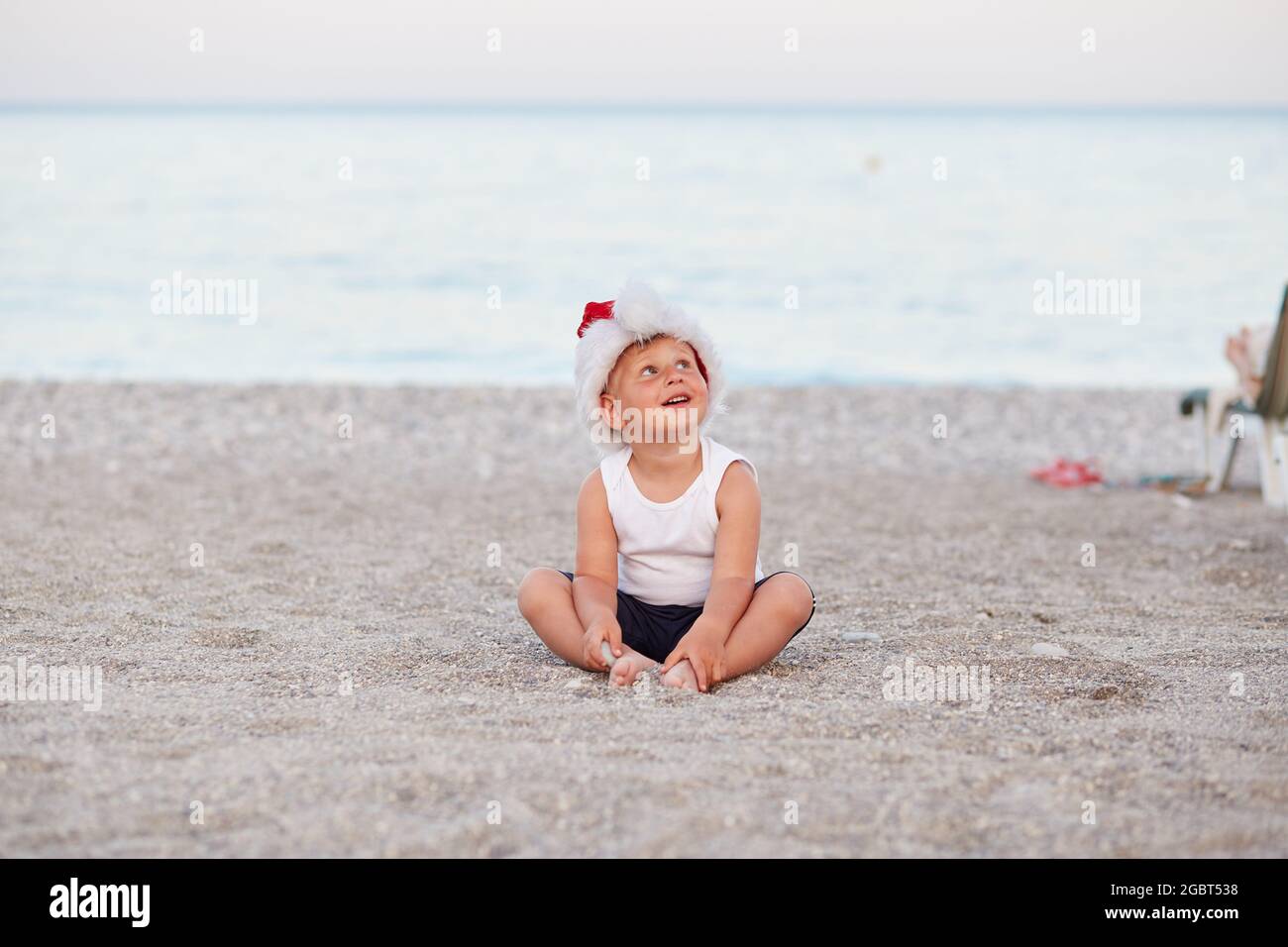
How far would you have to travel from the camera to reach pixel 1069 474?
772 cm

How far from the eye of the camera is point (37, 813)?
2.45 m

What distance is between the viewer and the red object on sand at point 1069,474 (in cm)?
765

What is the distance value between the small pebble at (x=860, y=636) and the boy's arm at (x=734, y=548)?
24.2 inches

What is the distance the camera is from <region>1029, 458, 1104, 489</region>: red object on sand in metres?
→ 7.65

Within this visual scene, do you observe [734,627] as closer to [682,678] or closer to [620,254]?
[682,678]

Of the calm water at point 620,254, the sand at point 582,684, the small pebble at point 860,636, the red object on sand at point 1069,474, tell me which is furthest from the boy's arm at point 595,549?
the calm water at point 620,254

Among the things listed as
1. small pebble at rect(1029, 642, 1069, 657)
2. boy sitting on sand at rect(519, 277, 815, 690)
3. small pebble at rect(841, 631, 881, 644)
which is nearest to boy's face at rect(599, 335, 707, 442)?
boy sitting on sand at rect(519, 277, 815, 690)

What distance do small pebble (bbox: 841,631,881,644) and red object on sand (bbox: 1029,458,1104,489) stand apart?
3.97 meters

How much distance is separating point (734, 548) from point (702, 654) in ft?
1.24

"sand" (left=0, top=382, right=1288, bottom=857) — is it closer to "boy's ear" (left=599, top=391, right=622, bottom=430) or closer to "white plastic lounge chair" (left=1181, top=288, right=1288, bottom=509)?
"white plastic lounge chair" (left=1181, top=288, right=1288, bottom=509)

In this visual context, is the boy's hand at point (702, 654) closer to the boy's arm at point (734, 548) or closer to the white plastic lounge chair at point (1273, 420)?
the boy's arm at point (734, 548)

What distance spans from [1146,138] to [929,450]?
50690 mm

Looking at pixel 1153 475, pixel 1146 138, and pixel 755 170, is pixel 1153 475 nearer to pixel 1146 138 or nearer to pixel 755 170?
pixel 755 170
